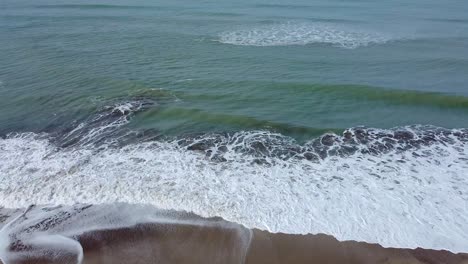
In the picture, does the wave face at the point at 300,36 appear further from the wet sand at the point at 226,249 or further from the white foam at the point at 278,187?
the wet sand at the point at 226,249

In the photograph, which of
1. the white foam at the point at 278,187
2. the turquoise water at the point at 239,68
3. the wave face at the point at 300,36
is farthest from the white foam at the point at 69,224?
the wave face at the point at 300,36

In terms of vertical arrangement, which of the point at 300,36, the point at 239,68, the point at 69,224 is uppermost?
the point at 300,36

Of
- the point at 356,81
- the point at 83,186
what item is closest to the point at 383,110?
the point at 356,81

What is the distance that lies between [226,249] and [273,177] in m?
2.60

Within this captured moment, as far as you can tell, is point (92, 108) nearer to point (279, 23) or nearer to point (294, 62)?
point (294, 62)

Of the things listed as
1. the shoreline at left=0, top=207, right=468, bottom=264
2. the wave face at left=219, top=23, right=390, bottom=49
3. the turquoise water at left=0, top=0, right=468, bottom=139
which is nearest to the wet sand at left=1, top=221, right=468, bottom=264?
the shoreline at left=0, top=207, right=468, bottom=264

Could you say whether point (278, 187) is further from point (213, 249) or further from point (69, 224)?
point (69, 224)

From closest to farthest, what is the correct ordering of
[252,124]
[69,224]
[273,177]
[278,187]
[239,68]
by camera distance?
[69,224] → [278,187] → [273,177] → [252,124] → [239,68]

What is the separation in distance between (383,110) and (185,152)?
6.91m

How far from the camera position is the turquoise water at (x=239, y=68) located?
12148 mm

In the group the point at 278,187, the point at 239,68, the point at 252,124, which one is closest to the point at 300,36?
the point at 239,68

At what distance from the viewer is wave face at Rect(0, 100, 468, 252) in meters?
7.43

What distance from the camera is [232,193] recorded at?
827 cm

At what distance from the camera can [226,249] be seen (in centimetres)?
675
